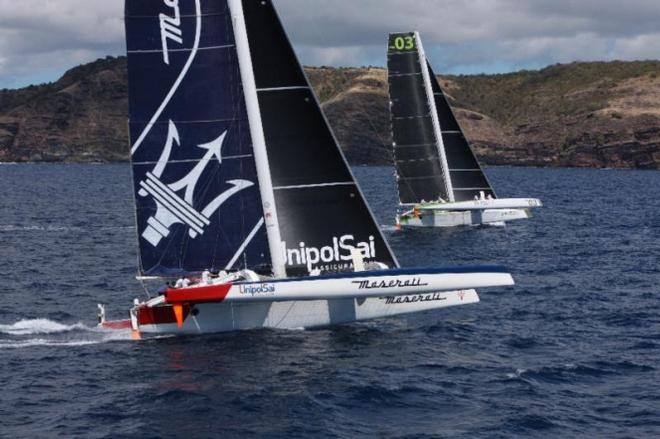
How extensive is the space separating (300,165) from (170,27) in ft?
16.8

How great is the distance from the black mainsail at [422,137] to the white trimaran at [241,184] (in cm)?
3195

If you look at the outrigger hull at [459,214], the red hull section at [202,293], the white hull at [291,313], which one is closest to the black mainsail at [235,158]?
the white hull at [291,313]

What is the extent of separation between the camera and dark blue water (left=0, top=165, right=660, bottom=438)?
19.0 metres

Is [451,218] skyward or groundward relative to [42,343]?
skyward

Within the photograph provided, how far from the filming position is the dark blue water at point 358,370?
19.0 metres

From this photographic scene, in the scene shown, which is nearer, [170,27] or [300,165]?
[170,27]

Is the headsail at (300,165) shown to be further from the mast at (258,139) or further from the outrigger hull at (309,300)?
the outrigger hull at (309,300)

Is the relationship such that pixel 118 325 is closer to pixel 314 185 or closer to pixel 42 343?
pixel 42 343

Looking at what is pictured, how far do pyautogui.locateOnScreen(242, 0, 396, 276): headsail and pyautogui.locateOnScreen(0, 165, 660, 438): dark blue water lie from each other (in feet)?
7.87

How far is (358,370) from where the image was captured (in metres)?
22.4

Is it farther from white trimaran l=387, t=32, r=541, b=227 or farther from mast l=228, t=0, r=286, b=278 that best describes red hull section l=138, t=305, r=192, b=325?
white trimaran l=387, t=32, r=541, b=227

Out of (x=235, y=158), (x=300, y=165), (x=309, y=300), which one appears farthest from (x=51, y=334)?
(x=300, y=165)

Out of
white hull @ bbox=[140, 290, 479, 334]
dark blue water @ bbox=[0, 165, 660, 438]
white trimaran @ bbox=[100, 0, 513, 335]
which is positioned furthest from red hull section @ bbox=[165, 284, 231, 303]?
dark blue water @ bbox=[0, 165, 660, 438]

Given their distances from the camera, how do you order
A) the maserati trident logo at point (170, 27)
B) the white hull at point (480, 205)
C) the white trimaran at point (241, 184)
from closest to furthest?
the maserati trident logo at point (170, 27), the white trimaran at point (241, 184), the white hull at point (480, 205)
